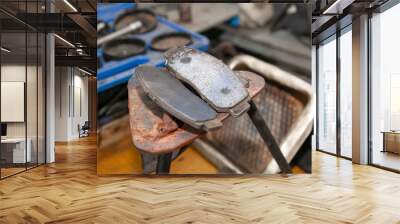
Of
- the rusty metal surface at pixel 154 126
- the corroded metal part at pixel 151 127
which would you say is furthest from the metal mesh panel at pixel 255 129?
the corroded metal part at pixel 151 127

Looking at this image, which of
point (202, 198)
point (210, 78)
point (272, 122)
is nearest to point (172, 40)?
point (210, 78)

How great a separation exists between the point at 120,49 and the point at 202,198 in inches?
108

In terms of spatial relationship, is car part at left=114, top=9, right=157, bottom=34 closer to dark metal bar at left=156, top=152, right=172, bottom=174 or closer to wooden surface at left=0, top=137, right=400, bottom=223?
dark metal bar at left=156, top=152, right=172, bottom=174

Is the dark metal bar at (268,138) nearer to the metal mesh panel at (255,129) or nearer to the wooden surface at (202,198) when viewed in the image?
the metal mesh panel at (255,129)

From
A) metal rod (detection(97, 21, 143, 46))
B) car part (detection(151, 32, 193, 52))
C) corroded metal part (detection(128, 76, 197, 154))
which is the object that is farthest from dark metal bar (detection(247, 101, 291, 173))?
metal rod (detection(97, 21, 143, 46))

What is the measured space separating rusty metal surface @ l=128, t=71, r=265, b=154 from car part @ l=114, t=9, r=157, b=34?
0.81 meters

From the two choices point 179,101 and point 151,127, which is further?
point 151,127

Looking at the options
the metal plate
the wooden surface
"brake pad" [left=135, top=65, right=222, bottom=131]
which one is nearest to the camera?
the wooden surface

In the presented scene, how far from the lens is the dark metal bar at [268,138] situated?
606cm

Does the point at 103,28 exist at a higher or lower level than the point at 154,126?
higher

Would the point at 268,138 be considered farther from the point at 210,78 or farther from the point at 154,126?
the point at 154,126

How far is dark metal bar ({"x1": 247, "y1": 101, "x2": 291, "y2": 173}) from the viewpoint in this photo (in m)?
6.06

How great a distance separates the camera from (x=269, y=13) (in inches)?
243

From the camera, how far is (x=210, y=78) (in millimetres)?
5773
